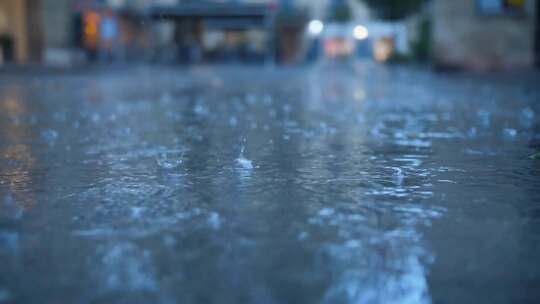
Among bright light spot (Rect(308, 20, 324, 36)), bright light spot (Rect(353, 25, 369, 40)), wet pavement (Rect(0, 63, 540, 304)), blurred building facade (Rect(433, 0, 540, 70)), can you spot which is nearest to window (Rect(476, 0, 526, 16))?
blurred building facade (Rect(433, 0, 540, 70))

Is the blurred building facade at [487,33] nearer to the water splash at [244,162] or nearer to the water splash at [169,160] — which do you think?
the water splash at [244,162]

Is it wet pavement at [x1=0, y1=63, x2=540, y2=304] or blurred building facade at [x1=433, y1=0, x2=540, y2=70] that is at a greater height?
blurred building facade at [x1=433, y1=0, x2=540, y2=70]

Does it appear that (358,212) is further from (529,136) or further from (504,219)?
(529,136)

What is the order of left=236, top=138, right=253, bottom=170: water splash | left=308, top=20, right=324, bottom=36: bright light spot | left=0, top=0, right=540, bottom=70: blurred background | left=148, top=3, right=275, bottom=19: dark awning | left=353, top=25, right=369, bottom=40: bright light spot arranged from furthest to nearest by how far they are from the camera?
left=353, top=25, right=369, bottom=40: bright light spot < left=308, top=20, right=324, bottom=36: bright light spot < left=148, top=3, right=275, bottom=19: dark awning < left=0, top=0, right=540, bottom=70: blurred background < left=236, top=138, right=253, bottom=170: water splash

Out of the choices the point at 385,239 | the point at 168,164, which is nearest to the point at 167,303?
the point at 385,239

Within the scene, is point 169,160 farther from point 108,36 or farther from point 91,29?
point 108,36

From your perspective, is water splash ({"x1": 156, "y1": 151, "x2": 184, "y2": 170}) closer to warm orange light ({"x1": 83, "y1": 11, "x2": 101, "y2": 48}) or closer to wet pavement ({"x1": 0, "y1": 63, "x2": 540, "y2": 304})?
wet pavement ({"x1": 0, "y1": 63, "x2": 540, "y2": 304})
